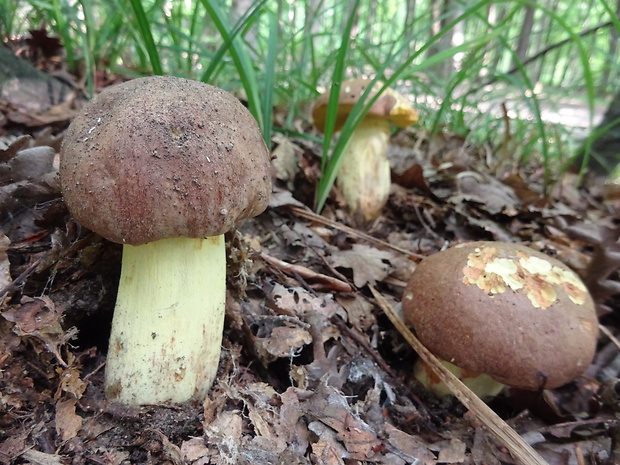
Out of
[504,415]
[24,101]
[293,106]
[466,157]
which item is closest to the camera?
[504,415]

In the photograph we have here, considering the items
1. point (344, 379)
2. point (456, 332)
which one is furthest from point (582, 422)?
point (344, 379)

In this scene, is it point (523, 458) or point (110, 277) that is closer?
point (523, 458)

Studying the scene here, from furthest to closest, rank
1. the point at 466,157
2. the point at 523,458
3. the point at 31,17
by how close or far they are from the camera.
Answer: the point at 466,157 → the point at 31,17 → the point at 523,458

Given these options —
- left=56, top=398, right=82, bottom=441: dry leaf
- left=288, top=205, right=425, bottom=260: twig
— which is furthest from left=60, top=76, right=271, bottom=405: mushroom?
left=288, top=205, right=425, bottom=260: twig

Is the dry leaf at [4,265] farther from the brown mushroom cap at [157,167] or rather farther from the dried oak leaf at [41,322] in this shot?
the brown mushroom cap at [157,167]

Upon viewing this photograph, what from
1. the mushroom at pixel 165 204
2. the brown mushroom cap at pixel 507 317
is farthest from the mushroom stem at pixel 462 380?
the mushroom at pixel 165 204

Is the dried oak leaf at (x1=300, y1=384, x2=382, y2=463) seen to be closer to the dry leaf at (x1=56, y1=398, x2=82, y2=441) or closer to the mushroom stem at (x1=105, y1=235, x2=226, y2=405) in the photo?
the mushroom stem at (x1=105, y1=235, x2=226, y2=405)

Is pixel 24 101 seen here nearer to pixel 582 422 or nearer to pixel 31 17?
pixel 31 17

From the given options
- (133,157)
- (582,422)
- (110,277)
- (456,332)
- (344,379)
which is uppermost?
(133,157)
